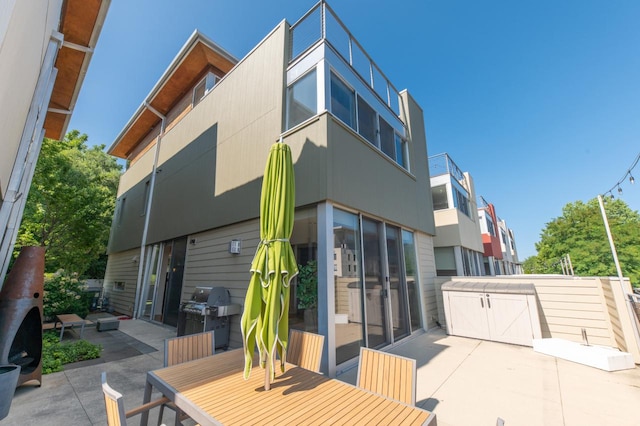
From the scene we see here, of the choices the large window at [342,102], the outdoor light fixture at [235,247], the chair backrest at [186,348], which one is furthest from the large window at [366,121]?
the chair backrest at [186,348]

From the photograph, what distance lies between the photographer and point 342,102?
4.85m

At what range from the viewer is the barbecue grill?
4.74 m

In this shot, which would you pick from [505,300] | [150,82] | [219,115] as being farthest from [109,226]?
[505,300]

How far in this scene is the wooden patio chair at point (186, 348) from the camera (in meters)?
2.45

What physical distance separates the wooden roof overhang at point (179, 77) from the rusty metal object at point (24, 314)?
727 cm

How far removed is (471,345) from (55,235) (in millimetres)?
15762

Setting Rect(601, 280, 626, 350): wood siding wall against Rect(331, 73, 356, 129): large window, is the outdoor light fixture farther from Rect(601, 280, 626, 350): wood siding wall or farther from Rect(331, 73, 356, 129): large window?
Rect(601, 280, 626, 350): wood siding wall

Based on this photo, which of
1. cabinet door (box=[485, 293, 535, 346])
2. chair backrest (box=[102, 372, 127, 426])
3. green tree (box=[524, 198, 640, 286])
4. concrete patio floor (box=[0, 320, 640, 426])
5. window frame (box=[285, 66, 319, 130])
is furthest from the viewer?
green tree (box=[524, 198, 640, 286])

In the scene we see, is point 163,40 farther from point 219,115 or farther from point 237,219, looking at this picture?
point 237,219

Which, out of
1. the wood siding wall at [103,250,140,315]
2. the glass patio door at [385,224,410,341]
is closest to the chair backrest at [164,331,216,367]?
the glass patio door at [385,224,410,341]

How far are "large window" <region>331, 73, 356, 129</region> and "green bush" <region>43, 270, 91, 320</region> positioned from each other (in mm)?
9887

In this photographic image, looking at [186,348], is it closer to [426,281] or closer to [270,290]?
[270,290]

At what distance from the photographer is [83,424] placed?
2.49 meters

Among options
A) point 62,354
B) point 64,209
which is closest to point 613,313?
point 62,354
